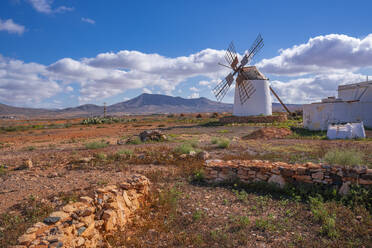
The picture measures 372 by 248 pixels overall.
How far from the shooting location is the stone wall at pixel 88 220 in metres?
3.02

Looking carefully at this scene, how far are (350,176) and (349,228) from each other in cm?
148

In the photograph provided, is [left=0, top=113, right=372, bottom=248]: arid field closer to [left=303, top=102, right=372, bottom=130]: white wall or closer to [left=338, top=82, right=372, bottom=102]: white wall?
[left=303, top=102, right=372, bottom=130]: white wall

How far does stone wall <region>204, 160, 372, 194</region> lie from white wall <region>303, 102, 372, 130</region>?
1368 cm

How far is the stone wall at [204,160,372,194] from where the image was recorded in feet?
16.4

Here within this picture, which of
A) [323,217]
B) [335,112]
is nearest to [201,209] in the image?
[323,217]

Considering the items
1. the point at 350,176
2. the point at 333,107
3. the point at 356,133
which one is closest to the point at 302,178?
the point at 350,176

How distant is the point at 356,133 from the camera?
13.2m

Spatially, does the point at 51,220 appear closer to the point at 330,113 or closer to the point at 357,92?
the point at 330,113

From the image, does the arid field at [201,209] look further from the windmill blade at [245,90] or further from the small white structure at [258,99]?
the windmill blade at [245,90]

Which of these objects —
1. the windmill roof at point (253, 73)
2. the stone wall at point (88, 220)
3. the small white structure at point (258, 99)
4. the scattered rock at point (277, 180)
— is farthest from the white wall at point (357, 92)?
the stone wall at point (88, 220)

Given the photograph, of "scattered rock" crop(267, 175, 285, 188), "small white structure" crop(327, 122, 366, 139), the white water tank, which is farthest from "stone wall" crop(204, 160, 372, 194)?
the white water tank

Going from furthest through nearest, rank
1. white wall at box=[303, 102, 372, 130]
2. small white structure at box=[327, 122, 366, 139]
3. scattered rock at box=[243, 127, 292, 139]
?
white wall at box=[303, 102, 372, 130] → scattered rock at box=[243, 127, 292, 139] → small white structure at box=[327, 122, 366, 139]

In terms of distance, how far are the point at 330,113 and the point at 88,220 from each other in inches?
708

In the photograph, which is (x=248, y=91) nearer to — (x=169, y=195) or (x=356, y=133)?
(x=356, y=133)
